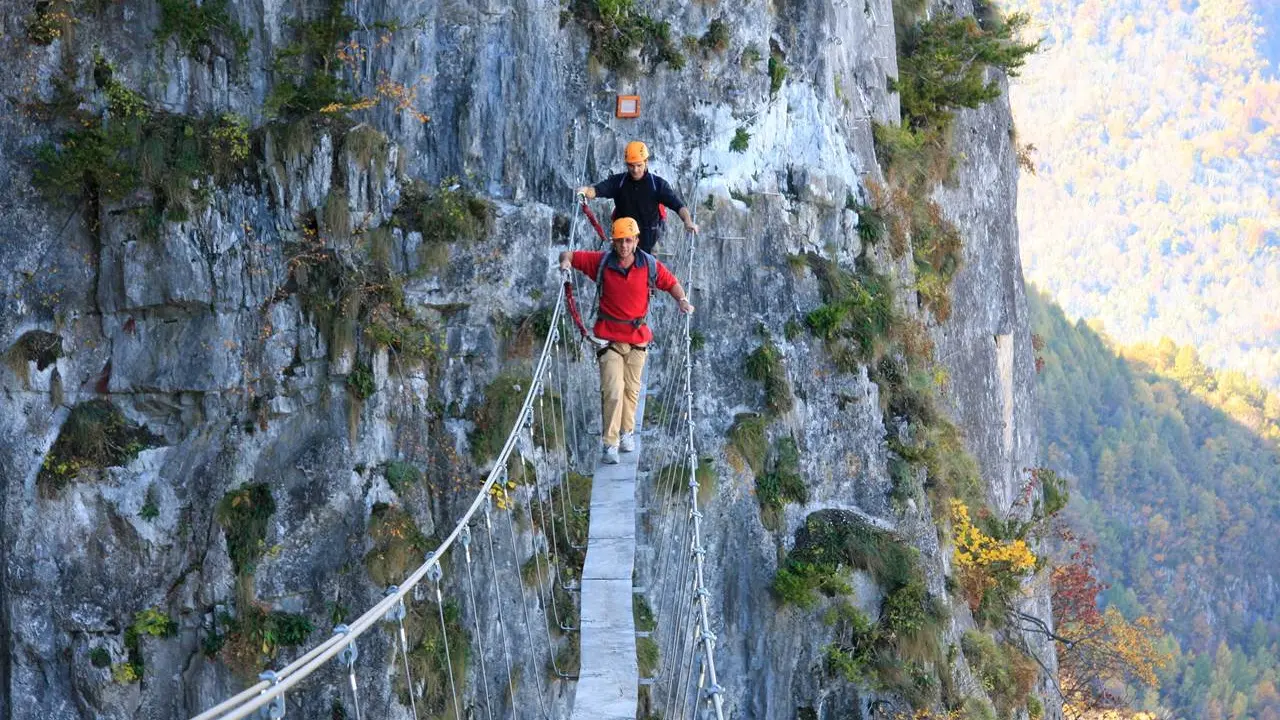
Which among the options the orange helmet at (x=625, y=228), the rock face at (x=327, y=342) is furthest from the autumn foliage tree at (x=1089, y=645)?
the orange helmet at (x=625, y=228)

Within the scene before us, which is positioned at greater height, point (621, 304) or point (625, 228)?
point (625, 228)

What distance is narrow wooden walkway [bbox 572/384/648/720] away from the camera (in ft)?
18.4

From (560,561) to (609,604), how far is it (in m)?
1.70

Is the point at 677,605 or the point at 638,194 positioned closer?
the point at 677,605

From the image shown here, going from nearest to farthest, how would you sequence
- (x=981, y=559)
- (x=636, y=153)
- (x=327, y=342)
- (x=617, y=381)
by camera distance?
(x=617, y=381), (x=636, y=153), (x=327, y=342), (x=981, y=559)

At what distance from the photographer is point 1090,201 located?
480 ft

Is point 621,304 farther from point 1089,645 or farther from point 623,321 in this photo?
point 1089,645

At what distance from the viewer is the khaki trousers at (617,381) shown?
686cm

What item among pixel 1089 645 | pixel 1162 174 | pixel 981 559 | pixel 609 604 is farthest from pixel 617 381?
pixel 1162 174

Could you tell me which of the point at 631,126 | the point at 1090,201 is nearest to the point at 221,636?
the point at 631,126

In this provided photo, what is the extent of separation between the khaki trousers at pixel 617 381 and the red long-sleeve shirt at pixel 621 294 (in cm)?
8

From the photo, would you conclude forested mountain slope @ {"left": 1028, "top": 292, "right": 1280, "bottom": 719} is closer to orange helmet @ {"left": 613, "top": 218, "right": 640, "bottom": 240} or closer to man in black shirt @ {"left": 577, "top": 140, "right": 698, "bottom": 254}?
man in black shirt @ {"left": 577, "top": 140, "right": 698, "bottom": 254}

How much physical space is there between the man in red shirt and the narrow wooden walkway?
0.97ft

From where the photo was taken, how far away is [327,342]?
26.6 feet
